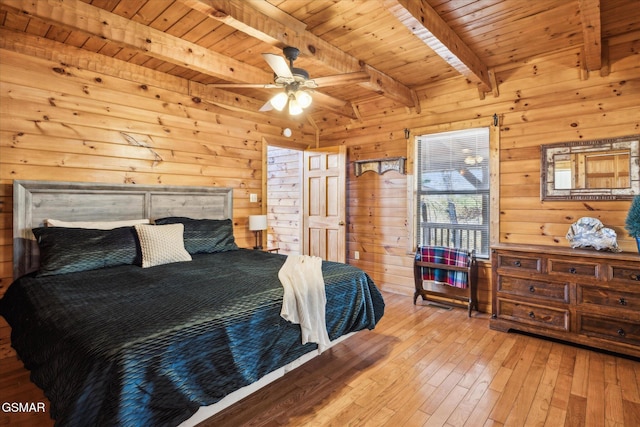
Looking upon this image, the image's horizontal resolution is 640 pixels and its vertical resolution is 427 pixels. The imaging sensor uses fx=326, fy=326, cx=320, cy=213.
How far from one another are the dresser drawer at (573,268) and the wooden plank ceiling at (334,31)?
180cm

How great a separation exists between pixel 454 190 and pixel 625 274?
1.83 meters

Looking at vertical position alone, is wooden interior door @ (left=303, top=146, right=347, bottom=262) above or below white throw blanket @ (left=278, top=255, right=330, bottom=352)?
above

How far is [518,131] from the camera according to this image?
352cm

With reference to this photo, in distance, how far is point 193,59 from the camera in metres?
3.03

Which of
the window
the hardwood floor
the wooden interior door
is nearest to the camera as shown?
the hardwood floor

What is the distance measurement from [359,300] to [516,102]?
280 cm

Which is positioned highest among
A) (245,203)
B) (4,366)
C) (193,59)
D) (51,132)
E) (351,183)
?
(193,59)

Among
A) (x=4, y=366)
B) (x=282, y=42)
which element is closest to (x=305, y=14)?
(x=282, y=42)

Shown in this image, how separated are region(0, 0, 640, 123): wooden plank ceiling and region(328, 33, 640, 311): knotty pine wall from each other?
7.1 inches

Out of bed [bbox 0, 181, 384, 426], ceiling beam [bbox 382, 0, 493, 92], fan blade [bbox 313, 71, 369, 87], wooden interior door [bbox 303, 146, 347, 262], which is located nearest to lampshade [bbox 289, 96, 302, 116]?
fan blade [bbox 313, 71, 369, 87]

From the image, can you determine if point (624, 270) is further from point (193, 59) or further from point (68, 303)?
point (193, 59)

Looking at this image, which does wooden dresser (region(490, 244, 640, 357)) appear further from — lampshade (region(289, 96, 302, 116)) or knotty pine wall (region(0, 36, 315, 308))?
knotty pine wall (region(0, 36, 315, 308))

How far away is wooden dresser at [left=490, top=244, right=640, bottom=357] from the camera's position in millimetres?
2572

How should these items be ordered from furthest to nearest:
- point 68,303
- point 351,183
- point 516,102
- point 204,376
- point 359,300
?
point 351,183
point 516,102
point 359,300
point 68,303
point 204,376
